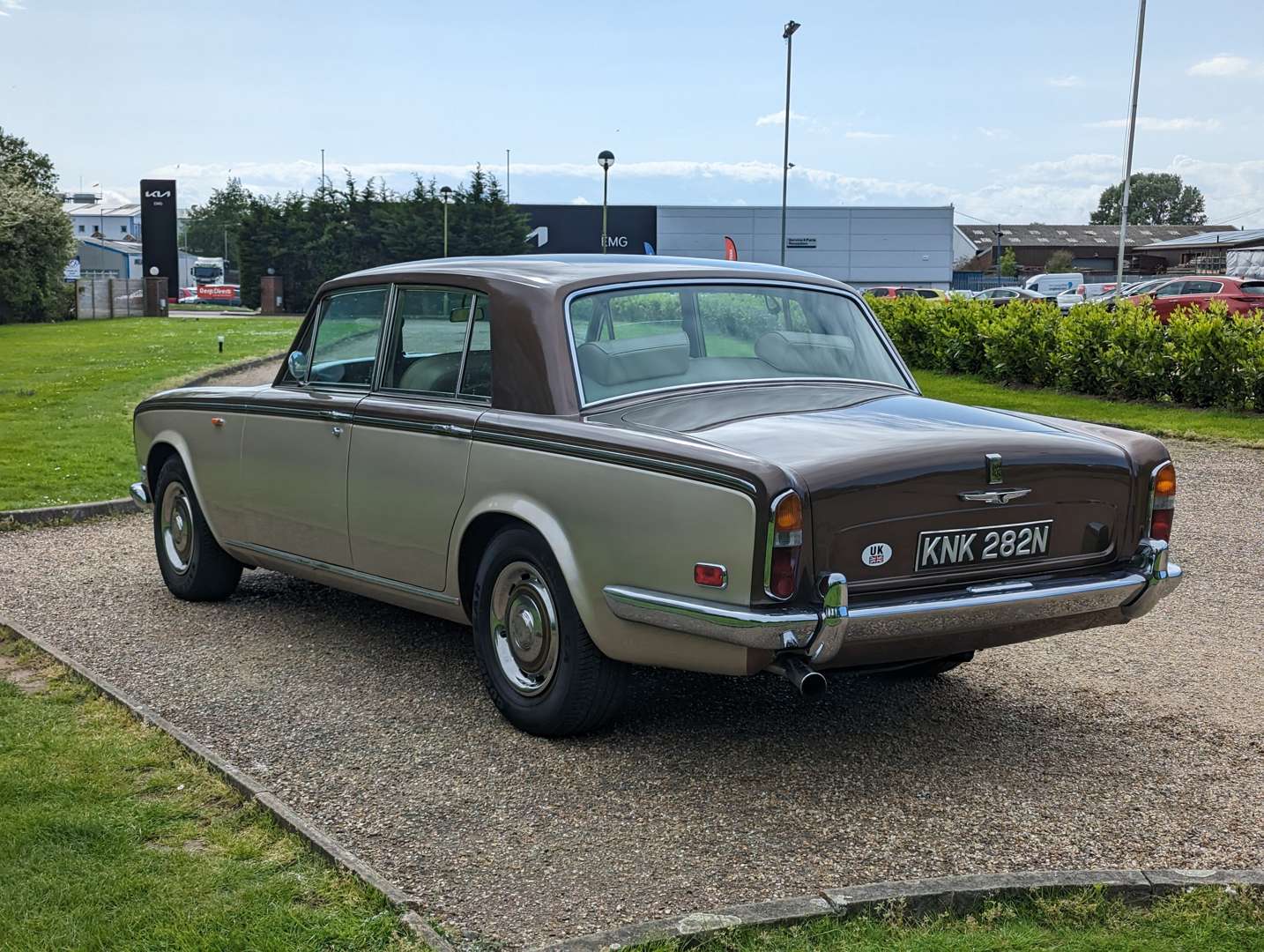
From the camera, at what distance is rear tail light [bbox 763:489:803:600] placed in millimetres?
4152

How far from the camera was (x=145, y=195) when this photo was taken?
207ft

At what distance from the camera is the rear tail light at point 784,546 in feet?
13.6

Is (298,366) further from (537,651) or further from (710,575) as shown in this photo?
(710,575)

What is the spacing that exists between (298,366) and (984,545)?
341 cm

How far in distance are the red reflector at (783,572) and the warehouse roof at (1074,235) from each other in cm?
11063

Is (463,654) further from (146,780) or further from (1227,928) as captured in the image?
(1227,928)

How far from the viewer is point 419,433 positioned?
5531mm

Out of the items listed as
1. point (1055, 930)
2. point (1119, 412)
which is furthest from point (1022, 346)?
point (1055, 930)

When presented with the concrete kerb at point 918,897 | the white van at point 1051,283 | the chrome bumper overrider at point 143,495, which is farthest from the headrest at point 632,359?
the white van at point 1051,283

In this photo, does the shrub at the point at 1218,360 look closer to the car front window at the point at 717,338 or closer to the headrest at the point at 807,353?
the car front window at the point at 717,338

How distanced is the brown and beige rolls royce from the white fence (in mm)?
48101

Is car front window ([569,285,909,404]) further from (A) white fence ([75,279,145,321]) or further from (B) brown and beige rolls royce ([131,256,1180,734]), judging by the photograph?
(A) white fence ([75,279,145,321])

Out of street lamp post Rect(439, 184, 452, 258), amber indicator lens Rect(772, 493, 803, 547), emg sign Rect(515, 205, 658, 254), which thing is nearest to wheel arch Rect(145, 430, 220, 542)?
amber indicator lens Rect(772, 493, 803, 547)

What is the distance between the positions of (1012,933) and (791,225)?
73355 mm
